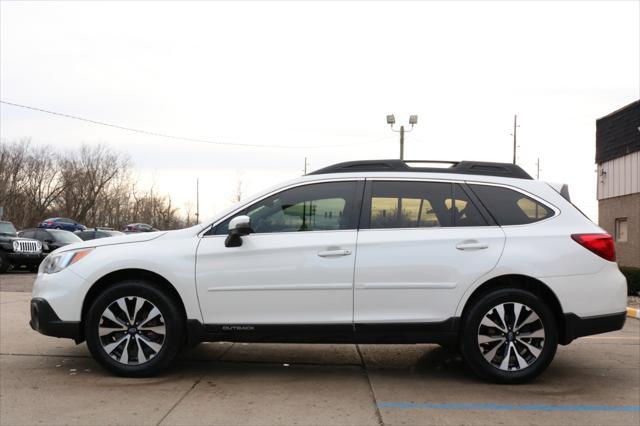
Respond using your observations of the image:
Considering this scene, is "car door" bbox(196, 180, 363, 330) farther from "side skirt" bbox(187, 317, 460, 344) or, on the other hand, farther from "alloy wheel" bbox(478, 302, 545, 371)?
"alloy wheel" bbox(478, 302, 545, 371)

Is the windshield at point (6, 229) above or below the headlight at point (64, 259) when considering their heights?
above

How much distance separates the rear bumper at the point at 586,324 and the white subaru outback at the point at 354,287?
11 mm

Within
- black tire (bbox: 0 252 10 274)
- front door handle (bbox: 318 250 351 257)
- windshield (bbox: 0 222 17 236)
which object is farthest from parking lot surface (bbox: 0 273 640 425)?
windshield (bbox: 0 222 17 236)

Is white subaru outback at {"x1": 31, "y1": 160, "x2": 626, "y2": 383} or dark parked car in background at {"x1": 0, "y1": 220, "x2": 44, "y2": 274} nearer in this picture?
white subaru outback at {"x1": 31, "y1": 160, "x2": 626, "y2": 383}

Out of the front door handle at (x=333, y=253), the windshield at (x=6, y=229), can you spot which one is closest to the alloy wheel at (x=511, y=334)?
the front door handle at (x=333, y=253)

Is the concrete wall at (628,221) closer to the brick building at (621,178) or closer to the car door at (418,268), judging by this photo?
the brick building at (621,178)

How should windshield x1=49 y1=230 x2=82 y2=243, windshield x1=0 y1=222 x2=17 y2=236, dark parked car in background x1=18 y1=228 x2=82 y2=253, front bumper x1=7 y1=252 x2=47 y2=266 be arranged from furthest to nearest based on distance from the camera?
1. windshield x1=49 y1=230 x2=82 y2=243
2. dark parked car in background x1=18 y1=228 x2=82 y2=253
3. windshield x1=0 y1=222 x2=17 y2=236
4. front bumper x1=7 y1=252 x2=47 y2=266

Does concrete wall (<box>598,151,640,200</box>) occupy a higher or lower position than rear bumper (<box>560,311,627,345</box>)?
higher

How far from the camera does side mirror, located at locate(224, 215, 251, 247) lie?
4.67m

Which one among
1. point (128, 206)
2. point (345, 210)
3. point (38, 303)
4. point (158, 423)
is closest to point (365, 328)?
point (345, 210)

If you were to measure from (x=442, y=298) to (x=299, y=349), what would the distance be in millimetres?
1958

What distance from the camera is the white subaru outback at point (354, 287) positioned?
4.70 metres

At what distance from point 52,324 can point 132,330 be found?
68 centimetres

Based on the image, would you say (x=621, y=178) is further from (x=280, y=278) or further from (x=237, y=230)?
(x=237, y=230)
